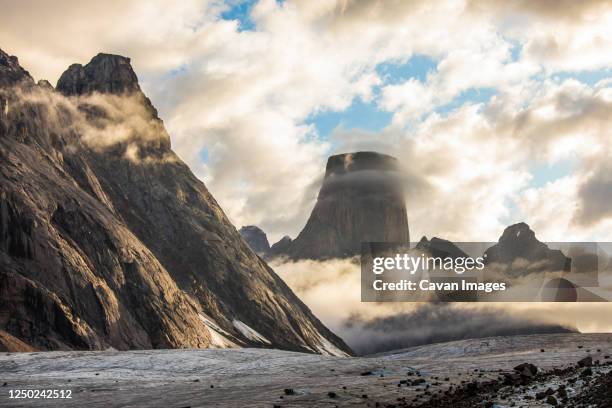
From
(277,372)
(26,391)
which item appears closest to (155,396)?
(26,391)

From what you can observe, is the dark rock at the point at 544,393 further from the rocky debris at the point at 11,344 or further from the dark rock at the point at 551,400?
the rocky debris at the point at 11,344

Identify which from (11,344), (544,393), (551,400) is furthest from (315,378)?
(11,344)

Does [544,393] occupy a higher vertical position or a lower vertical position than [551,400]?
higher

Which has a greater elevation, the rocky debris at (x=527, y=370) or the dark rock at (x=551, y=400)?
the rocky debris at (x=527, y=370)

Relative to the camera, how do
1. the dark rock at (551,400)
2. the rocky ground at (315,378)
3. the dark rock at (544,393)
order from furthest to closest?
the rocky ground at (315,378)
the dark rock at (544,393)
the dark rock at (551,400)

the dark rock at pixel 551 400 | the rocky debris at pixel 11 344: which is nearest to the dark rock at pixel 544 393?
the dark rock at pixel 551 400

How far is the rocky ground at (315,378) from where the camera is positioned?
43625mm

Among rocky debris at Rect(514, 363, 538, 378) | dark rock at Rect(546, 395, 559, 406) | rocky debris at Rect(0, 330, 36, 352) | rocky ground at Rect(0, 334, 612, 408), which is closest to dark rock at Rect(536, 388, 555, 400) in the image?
rocky ground at Rect(0, 334, 612, 408)

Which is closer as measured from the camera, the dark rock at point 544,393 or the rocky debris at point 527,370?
the dark rock at point 544,393

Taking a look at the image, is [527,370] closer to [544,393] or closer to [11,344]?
[544,393]

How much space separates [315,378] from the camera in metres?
59.1

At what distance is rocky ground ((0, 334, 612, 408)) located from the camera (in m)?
43.6

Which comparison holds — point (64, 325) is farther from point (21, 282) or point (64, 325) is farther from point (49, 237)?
point (49, 237)

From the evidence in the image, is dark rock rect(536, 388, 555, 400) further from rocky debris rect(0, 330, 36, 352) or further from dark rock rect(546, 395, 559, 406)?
rocky debris rect(0, 330, 36, 352)
